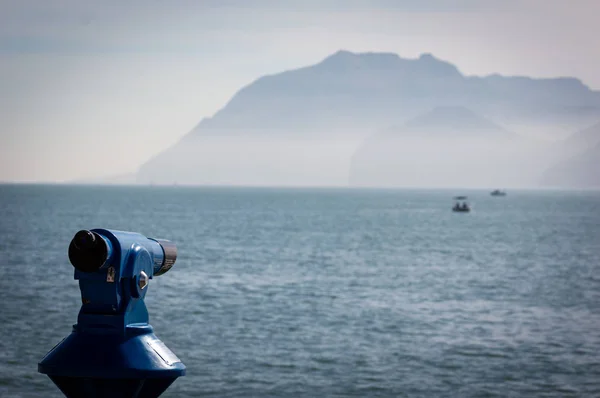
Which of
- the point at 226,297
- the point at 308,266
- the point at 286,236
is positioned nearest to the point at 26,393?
the point at 226,297

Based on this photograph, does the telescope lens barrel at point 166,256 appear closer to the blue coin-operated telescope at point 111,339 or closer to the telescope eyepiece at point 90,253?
the blue coin-operated telescope at point 111,339

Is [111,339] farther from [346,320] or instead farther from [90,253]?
[346,320]

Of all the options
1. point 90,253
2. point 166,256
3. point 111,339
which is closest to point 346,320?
point 166,256

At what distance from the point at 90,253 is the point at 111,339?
43 centimetres

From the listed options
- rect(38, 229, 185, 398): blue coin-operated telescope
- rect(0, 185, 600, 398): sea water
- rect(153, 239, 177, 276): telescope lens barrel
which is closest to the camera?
rect(38, 229, 185, 398): blue coin-operated telescope

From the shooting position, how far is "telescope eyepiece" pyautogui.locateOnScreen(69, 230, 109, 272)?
414cm

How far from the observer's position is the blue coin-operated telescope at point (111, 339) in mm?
4246

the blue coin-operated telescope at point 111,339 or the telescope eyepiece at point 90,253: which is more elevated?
the telescope eyepiece at point 90,253

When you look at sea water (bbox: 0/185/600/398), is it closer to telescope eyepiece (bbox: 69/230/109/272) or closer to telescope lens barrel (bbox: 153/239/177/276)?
telescope lens barrel (bbox: 153/239/177/276)

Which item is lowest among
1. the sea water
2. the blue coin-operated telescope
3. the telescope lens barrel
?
the sea water

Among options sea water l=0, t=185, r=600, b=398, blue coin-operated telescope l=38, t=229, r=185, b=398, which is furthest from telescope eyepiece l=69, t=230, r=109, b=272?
→ sea water l=0, t=185, r=600, b=398

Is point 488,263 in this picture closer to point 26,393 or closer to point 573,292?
point 573,292

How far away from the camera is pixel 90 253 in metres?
4.18

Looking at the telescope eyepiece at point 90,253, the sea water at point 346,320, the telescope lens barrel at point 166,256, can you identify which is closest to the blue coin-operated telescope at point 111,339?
the telescope eyepiece at point 90,253
